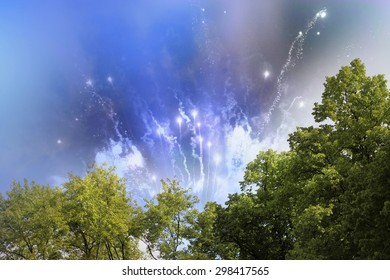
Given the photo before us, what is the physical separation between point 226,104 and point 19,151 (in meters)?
27.2

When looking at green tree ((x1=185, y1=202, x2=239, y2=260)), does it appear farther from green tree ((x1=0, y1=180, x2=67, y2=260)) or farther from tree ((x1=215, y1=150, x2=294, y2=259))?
green tree ((x1=0, y1=180, x2=67, y2=260))

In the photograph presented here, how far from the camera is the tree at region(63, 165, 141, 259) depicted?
86.1 feet

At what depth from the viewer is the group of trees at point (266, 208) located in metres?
16.7

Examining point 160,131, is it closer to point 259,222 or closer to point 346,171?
point 259,222

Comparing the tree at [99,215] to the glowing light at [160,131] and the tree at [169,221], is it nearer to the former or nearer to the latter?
the tree at [169,221]

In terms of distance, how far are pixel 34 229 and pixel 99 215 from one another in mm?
6225

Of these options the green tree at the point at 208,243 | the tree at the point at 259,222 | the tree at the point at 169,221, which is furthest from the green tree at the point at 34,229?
the tree at the point at 259,222

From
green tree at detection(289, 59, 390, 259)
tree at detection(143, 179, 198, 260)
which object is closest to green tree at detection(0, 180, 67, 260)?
tree at detection(143, 179, 198, 260)

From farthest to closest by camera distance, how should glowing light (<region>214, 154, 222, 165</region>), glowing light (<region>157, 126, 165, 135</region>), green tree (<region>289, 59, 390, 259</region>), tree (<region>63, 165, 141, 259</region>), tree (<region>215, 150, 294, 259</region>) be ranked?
glowing light (<region>214, 154, 222, 165</region>)
glowing light (<region>157, 126, 165, 135</region>)
tree (<region>215, 150, 294, 259</region>)
tree (<region>63, 165, 141, 259</region>)
green tree (<region>289, 59, 390, 259</region>)

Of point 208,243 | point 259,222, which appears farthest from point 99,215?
point 259,222

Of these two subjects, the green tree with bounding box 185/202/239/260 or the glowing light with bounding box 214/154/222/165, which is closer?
the green tree with bounding box 185/202/239/260

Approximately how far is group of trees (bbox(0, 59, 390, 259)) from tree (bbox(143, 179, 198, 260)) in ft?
0.25

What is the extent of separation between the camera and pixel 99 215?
2627 centimetres

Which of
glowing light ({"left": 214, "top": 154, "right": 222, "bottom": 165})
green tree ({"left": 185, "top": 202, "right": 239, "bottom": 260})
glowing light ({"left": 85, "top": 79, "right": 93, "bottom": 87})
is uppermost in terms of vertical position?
glowing light ({"left": 85, "top": 79, "right": 93, "bottom": 87})
